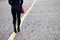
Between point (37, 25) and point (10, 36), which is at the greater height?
point (10, 36)

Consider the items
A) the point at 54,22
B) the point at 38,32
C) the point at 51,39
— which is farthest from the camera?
the point at 54,22

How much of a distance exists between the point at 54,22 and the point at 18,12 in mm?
2829

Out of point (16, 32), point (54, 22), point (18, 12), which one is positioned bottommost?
point (54, 22)

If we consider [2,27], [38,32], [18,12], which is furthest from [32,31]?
[2,27]

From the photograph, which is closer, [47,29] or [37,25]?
[47,29]

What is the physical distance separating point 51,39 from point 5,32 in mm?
2194

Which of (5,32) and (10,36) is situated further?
(5,32)

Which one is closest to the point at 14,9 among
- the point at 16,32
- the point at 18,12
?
the point at 18,12

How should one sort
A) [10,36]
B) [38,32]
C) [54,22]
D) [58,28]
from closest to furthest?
[10,36] < [38,32] < [58,28] < [54,22]

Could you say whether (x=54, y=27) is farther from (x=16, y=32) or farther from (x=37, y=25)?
(x=16, y=32)

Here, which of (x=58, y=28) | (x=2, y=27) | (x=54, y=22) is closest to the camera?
(x=58, y=28)

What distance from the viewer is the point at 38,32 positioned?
9102mm

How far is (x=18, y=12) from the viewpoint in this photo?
8.80 meters

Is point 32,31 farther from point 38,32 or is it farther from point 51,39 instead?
point 51,39
